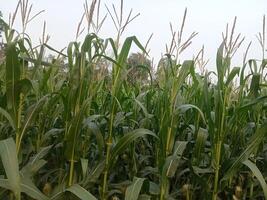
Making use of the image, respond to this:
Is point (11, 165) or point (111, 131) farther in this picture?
point (111, 131)

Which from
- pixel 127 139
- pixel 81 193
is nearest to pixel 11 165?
pixel 81 193

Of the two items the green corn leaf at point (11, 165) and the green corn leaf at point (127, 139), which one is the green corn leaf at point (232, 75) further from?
the green corn leaf at point (11, 165)

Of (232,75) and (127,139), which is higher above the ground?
(232,75)

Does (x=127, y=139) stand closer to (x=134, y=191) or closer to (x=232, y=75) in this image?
(x=134, y=191)

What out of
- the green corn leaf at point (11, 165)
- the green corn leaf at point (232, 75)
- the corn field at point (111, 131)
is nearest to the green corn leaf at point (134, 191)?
the corn field at point (111, 131)

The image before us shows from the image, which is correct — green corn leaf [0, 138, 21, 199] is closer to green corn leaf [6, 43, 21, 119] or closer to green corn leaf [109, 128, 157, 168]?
green corn leaf [6, 43, 21, 119]

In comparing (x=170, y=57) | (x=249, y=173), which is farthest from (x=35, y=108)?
(x=249, y=173)

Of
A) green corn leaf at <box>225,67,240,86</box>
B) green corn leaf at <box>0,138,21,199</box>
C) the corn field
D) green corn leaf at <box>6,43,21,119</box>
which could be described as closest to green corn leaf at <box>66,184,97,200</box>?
the corn field

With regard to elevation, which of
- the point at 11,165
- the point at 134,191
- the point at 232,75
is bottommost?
the point at 134,191

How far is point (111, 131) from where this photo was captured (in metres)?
1.94

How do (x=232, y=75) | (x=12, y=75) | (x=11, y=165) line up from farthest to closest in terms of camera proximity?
1. (x=232, y=75)
2. (x=12, y=75)
3. (x=11, y=165)

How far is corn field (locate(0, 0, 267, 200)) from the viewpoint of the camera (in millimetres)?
1690

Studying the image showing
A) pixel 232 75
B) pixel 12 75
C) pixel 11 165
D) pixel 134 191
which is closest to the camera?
pixel 11 165

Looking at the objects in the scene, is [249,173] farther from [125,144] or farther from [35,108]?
[35,108]
